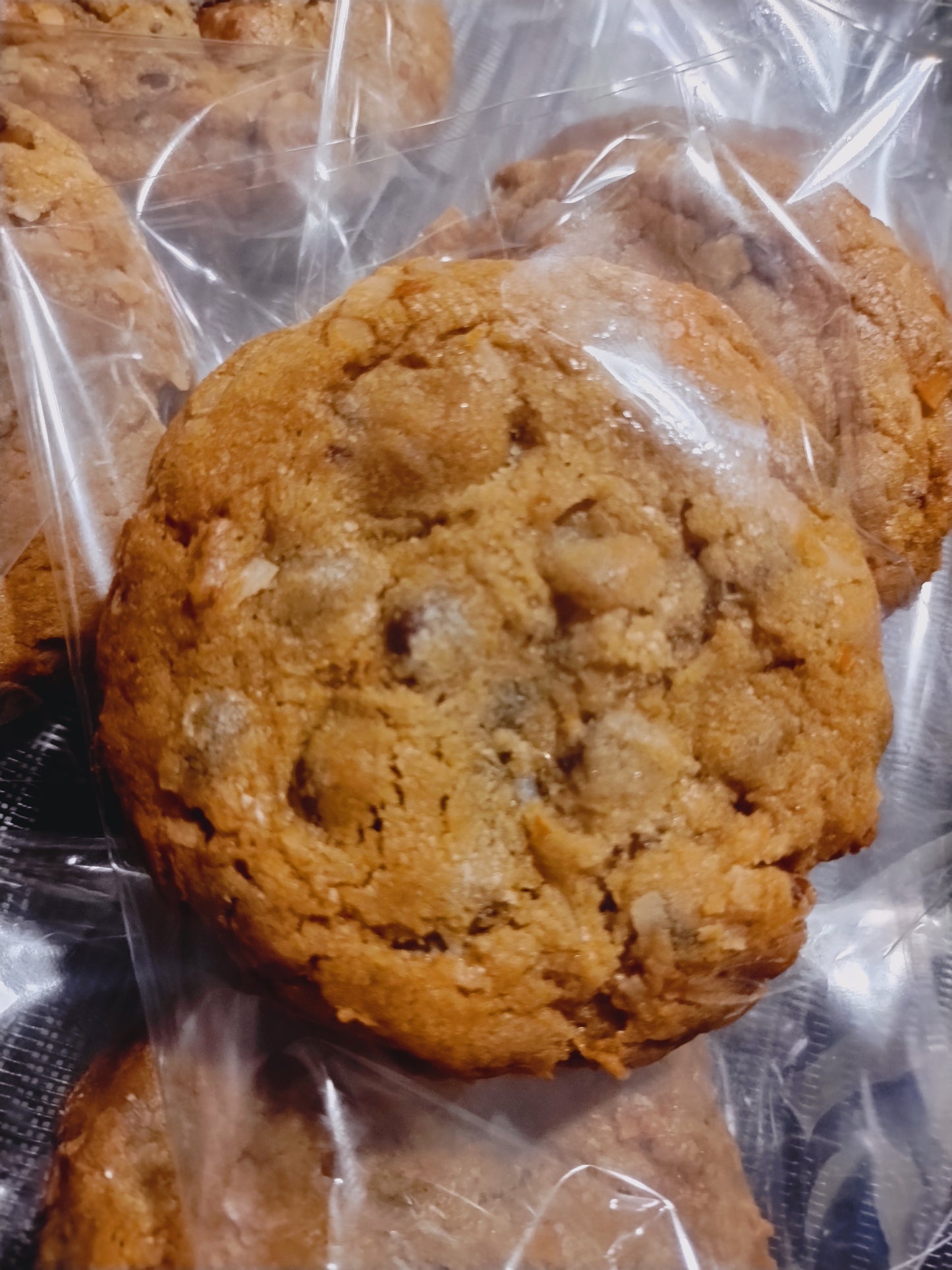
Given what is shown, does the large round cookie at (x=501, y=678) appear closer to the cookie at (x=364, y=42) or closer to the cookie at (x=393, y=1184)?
the cookie at (x=393, y=1184)

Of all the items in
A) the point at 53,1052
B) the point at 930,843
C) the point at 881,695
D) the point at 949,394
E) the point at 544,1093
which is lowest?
the point at 53,1052

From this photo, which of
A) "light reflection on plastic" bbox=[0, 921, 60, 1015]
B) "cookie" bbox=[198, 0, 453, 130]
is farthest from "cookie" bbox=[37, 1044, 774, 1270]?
"cookie" bbox=[198, 0, 453, 130]

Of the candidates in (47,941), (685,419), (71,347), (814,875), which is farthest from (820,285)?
(47,941)

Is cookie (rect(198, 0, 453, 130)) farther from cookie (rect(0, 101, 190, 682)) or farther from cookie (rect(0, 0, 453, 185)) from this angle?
cookie (rect(0, 101, 190, 682))

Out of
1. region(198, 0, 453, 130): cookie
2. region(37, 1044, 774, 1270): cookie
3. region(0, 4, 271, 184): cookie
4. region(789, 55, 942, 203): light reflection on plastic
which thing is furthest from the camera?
region(198, 0, 453, 130): cookie

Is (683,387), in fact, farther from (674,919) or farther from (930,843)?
(930,843)

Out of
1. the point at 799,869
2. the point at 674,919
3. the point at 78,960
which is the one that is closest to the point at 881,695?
the point at 799,869
